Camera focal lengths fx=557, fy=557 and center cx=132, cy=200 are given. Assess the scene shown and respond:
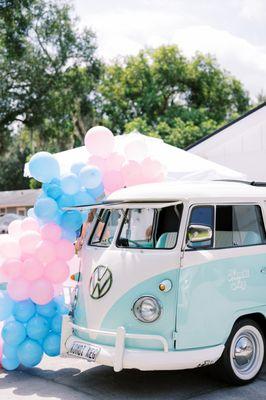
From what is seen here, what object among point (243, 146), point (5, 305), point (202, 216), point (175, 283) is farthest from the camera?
point (243, 146)

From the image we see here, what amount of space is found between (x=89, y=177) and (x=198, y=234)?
5.20ft

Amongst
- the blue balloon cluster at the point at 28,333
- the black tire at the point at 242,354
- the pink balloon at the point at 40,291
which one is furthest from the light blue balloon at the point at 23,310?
the black tire at the point at 242,354

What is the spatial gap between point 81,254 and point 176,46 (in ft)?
114

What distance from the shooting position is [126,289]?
5.53 m

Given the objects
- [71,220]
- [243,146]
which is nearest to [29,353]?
[71,220]

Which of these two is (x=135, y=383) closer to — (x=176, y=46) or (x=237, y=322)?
(x=237, y=322)

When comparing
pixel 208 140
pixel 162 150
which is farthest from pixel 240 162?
pixel 162 150

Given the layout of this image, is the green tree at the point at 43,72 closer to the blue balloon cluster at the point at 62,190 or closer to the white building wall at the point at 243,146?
the white building wall at the point at 243,146

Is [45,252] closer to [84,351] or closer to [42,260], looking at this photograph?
[42,260]

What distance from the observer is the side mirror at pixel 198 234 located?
18.7 ft

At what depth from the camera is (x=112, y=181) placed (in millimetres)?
6941

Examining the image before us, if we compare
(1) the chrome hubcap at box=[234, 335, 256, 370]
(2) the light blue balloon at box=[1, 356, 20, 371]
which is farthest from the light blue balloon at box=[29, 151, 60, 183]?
(1) the chrome hubcap at box=[234, 335, 256, 370]

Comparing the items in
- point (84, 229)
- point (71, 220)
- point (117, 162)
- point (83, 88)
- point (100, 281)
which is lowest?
point (100, 281)

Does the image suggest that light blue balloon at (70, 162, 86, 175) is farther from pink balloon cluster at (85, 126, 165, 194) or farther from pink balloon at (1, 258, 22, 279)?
pink balloon at (1, 258, 22, 279)
